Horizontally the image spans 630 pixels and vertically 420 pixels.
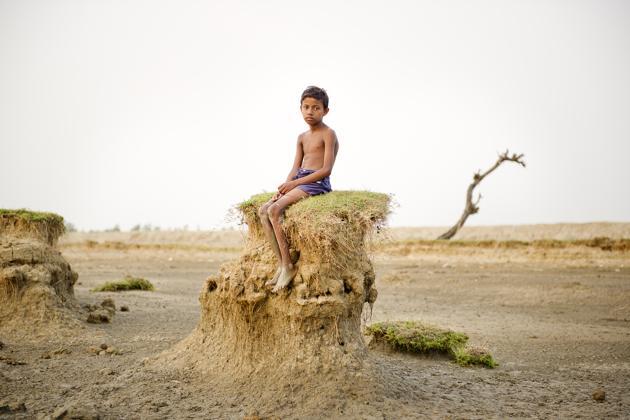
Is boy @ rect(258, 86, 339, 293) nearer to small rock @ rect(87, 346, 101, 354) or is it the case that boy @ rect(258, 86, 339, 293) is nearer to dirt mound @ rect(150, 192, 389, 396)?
dirt mound @ rect(150, 192, 389, 396)

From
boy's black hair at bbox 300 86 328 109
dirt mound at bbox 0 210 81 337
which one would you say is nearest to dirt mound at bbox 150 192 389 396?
boy's black hair at bbox 300 86 328 109

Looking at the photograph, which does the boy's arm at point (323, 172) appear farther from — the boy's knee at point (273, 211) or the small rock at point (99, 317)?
the small rock at point (99, 317)

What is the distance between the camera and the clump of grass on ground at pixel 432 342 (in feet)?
26.2

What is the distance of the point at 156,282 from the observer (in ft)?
66.0

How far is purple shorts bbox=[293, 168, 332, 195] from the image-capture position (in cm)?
615

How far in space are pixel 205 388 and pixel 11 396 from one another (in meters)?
2.13

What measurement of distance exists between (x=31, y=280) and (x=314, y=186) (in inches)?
243

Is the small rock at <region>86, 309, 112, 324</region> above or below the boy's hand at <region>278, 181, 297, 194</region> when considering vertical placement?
below

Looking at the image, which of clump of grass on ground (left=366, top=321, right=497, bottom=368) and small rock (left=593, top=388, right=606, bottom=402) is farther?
clump of grass on ground (left=366, top=321, right=497, bottom=368)

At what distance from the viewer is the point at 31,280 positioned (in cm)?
945

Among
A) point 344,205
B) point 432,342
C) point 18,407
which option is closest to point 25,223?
point 18,407

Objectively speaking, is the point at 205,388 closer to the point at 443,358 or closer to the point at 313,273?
the point at 313,273

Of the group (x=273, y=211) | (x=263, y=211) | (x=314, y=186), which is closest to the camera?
(x=273, y=211)

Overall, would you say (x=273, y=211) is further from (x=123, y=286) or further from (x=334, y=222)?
(x=123, y=286)
